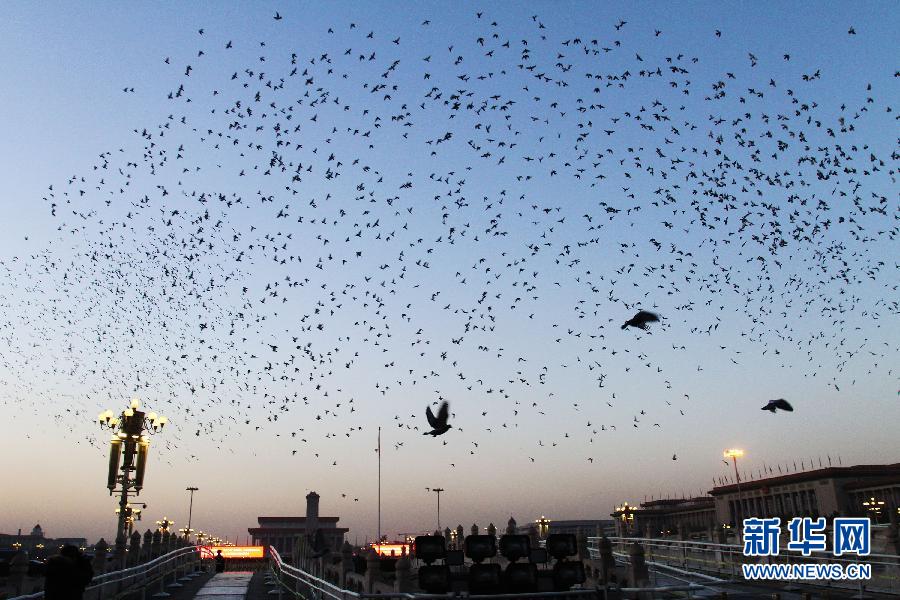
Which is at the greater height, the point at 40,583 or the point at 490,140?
the point at 490,140

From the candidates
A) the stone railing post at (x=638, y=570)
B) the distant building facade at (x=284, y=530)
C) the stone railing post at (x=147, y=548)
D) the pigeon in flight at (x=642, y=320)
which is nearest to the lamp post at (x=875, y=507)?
the stone railing post at (x=638, y=570)

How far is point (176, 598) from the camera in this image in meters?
24.4

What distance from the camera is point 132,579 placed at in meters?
23.3

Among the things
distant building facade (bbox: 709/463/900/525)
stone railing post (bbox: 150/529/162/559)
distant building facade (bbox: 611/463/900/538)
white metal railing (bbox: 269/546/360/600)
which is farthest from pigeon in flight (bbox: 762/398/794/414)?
Result: distant building facade (bbox: 709/463/900/525)

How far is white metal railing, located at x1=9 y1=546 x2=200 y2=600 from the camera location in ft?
57.0

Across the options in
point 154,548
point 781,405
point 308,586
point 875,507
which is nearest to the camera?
point 308,586

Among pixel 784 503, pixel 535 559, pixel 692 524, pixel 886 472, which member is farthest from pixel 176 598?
pixel 692 524

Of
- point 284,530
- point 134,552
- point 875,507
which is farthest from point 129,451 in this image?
point 284,530

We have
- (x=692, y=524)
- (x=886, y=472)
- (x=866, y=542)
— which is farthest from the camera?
(x=692, y=524)

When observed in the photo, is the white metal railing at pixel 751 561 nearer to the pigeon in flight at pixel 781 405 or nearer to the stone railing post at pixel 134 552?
the pigeon in flight at pixel 781 405

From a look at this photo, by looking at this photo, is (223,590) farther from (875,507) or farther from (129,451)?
(875,507)

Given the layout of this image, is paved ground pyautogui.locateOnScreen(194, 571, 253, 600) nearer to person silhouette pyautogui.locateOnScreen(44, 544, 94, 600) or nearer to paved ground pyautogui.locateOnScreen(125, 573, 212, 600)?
paved ground pyautogui.locateOnScreen(125, 573, 212, 600)

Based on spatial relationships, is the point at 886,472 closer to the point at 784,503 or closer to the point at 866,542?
the point at 784,503

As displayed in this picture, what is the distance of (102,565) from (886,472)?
92.8 meters
